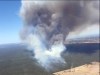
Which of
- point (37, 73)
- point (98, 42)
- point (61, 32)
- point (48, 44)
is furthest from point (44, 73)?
point (98, 42)

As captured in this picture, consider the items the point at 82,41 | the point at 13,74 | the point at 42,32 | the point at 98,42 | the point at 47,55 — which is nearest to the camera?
the point at 42,32

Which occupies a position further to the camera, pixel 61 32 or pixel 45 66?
pixel 45 66

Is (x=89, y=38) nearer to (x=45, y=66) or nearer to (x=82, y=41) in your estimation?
(x=82, y=41)

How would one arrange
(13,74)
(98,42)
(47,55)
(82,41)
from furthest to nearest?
(82,41), (98,42), (47,55), (13,74)

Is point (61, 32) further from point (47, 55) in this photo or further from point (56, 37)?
point (47, 55)

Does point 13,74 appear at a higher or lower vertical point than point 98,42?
lower

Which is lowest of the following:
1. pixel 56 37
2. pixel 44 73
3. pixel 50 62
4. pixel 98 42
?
pixel 44 73

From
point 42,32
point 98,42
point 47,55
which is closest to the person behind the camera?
point 42,32

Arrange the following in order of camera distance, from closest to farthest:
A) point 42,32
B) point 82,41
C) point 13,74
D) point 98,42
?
point 42,32 → point 13,74 → point 98,42 → point 82,41

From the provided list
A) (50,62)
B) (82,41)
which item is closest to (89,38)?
(82,41)
